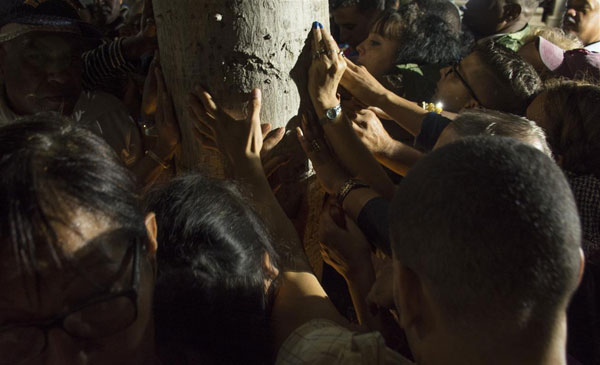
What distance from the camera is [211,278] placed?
114 cm

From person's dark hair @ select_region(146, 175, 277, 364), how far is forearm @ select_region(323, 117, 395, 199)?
2.12 ft

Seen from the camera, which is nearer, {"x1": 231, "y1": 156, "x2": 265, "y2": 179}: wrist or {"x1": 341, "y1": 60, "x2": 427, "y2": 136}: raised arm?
{"x1": 231, "y1": 156, "x2": 265, "y2": 179}: wrist

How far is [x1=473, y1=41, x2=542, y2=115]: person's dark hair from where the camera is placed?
2215 millimetres

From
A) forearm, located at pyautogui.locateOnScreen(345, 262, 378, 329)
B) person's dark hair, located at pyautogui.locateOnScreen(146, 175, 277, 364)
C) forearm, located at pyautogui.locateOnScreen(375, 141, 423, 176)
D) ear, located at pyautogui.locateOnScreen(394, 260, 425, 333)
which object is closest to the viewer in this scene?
ear, located at pyautogui.locateOnScreen(394, 260, 425, 333)

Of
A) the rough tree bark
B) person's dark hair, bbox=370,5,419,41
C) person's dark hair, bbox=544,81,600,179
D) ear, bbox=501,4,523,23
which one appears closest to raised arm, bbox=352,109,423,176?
the rough tree bark

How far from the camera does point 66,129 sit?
984 millimetres

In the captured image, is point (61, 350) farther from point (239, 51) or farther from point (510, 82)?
point (510, 82)

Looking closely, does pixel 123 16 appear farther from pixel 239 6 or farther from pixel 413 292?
pixel 413 292

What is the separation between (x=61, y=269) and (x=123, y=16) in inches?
108

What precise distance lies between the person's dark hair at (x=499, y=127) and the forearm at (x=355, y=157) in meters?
0.37

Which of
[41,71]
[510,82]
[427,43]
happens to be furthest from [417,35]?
[41,71]

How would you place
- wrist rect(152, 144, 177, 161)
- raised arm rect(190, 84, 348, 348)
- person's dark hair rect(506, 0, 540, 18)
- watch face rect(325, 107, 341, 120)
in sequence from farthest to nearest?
person's dark hair rect(506, 0, 540, 18) < wrist rect(152, 144, 177, 161) < watch face rect(325, 107, 341, 120) < raised arm rect(190, 84, 348, 348)

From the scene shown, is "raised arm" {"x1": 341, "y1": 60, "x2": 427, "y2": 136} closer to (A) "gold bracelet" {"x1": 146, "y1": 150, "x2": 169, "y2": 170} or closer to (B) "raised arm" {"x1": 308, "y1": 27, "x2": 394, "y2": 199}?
(B) "raised arm" {"x1": 308, "y1": 27, "x2": 394, "y2": 199}

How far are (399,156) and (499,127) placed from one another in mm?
639
